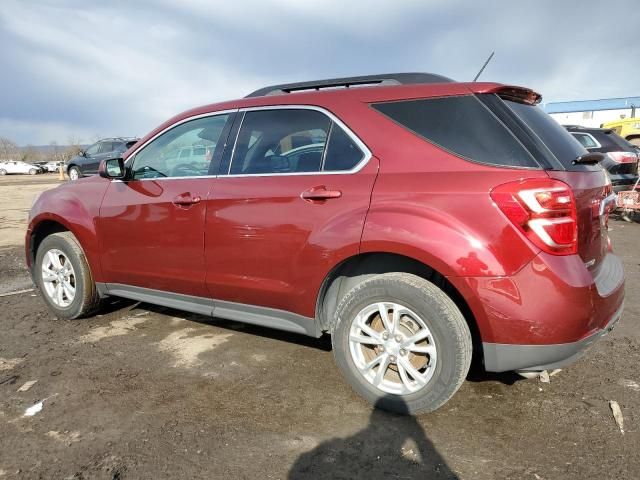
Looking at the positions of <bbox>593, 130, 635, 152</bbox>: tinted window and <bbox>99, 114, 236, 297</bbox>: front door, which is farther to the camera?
<bbox>593, 130, 635, 152</bbox>: tinted window

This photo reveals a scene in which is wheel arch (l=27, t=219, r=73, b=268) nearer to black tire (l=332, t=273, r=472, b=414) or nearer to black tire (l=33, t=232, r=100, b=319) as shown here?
black tire (l=33, t=232, r=100, b=319)

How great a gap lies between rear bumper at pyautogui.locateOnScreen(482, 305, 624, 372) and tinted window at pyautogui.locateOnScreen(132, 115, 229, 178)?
220 cm

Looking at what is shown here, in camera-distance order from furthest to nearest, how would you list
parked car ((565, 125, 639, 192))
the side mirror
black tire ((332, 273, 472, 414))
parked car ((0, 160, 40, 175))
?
parked car ((0, 160, 40, 175)) < parked car ((565, 125, 639, 192)) < the side mirror < black tire ((332, 273, 472, 414))

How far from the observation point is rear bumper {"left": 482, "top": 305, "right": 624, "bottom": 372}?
2.34 m

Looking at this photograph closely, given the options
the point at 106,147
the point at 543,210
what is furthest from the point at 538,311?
the point at 106,147

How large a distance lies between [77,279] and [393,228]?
2.97m

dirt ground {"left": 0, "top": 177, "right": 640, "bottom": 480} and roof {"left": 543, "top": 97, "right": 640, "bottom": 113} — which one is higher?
roof {"left": 543, "top": 97, "right": 640, "bottom": 113}

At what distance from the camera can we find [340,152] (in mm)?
2840

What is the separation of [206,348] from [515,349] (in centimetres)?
226

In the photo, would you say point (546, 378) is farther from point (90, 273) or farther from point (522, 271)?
point (90, 273)

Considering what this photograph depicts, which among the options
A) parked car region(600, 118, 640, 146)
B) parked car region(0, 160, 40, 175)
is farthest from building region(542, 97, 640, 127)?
parked car region(0, 160, 40, 175)

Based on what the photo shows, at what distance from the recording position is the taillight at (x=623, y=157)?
28.9 ft

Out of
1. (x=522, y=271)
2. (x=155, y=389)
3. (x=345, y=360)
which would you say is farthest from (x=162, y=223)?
(x=522, y=271)

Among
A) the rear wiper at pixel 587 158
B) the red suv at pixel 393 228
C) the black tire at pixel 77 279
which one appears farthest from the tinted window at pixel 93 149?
the rear wiper at pixel 587 158
